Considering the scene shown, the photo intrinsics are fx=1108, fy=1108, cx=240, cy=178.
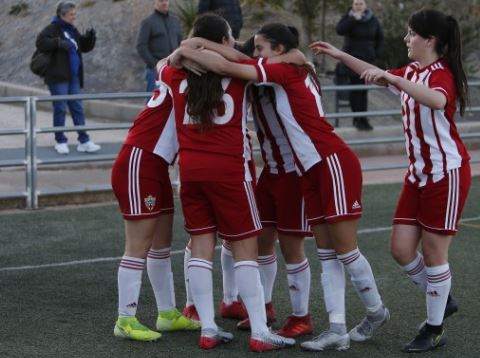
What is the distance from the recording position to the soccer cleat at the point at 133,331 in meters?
6.13

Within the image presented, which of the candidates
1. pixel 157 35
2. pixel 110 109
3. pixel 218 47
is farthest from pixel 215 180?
pixel 110 109

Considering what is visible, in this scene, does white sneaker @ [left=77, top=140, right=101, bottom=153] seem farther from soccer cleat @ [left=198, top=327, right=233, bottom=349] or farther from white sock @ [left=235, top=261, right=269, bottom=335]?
white sock @ [left=235, top=261, right=269, bottom=335]

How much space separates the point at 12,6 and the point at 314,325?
1614cm

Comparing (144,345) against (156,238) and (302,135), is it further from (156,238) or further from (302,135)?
(302,135)

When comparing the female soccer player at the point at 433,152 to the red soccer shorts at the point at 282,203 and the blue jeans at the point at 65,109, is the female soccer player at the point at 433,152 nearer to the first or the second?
the red soccer shorts at the point at 282,203

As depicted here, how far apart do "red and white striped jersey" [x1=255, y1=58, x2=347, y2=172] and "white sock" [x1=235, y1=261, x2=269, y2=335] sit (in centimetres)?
61

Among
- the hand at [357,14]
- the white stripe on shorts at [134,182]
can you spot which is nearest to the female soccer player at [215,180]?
the white stripe on shorts at [134,182]

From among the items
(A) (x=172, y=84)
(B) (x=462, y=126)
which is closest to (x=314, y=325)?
(A) (x=172, y=84)

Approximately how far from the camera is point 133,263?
6137 mm

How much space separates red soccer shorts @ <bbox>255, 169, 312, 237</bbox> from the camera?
20.4 ft

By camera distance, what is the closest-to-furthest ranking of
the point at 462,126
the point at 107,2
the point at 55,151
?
the point at 55,151
the point at 462,126
the point at 107,2

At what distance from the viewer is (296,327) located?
20.9ft

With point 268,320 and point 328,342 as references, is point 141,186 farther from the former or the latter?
point 328,342

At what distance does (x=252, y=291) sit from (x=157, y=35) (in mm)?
8702
